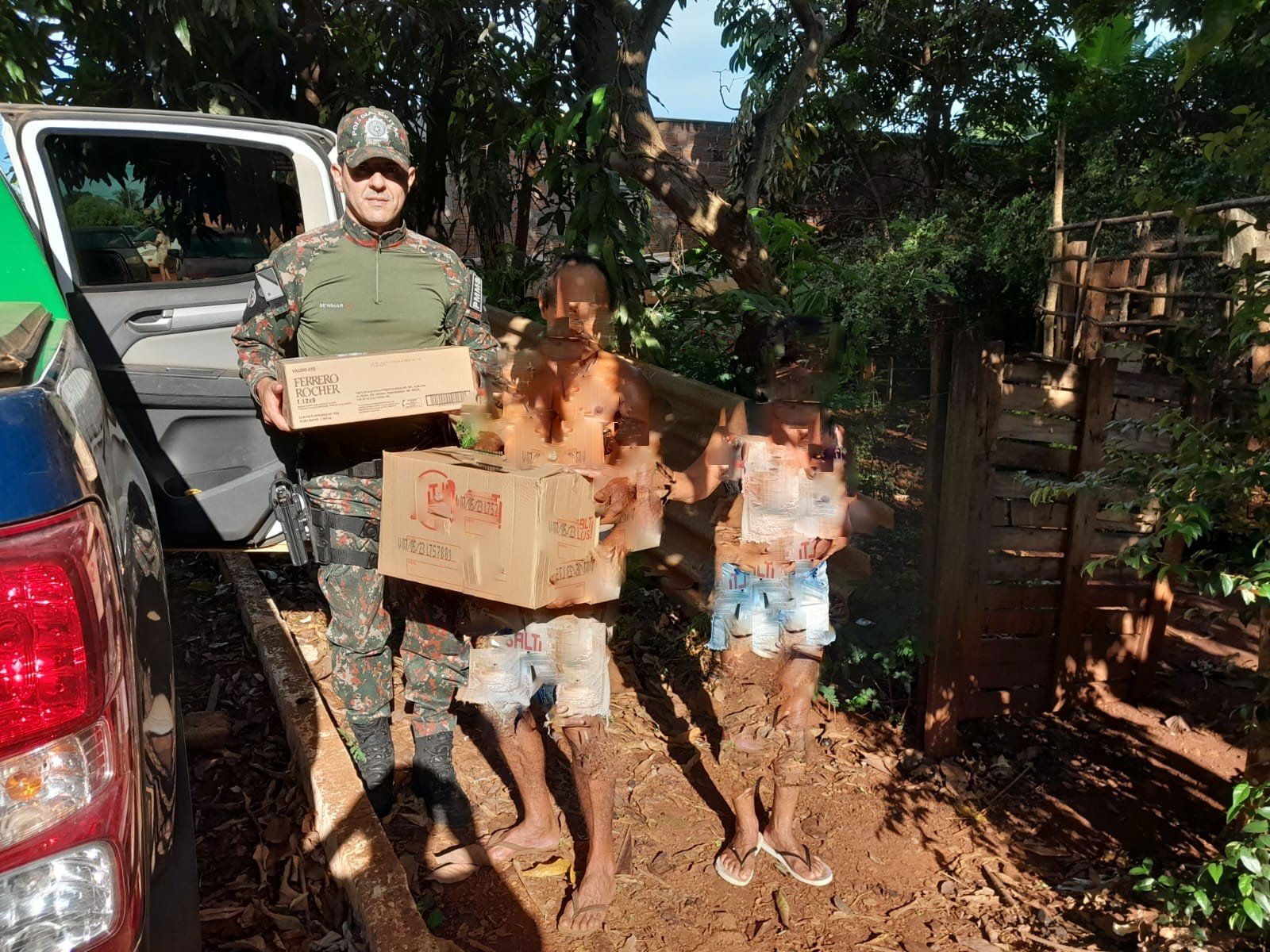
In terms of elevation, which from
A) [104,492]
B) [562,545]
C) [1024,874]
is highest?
[104,492]

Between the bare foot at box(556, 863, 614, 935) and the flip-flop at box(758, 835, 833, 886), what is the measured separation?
575 mm

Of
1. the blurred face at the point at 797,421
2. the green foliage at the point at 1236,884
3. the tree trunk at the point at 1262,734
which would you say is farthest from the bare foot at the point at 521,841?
the tree trunk at the point at 1262,734

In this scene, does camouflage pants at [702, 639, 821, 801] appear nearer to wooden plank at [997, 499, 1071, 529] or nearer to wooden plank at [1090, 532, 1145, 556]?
wooden plank at [997, 499, 1071, 529]

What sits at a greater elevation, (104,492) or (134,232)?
(134,232)

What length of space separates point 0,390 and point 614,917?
7.51 ft

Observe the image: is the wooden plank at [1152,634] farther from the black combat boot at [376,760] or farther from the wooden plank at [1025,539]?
the black combat boot at [376,760]

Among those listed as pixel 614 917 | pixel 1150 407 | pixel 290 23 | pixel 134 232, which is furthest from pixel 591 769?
pixel 290 23

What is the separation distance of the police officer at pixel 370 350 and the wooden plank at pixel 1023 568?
2371 millimetres

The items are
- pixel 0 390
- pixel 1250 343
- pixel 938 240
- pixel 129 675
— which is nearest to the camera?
pixel 0 390

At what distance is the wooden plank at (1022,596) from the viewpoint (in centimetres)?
384

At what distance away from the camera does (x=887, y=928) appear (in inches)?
108

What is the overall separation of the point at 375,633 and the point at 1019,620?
2.81 metres

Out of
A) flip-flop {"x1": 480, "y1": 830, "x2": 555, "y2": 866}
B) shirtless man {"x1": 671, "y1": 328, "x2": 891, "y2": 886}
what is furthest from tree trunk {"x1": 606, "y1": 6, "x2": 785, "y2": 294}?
flip-flop {"x1": 480, "y1": 830, "x2": 555, "y2": 866}

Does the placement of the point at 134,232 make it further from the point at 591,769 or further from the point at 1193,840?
the point at 1193,840
